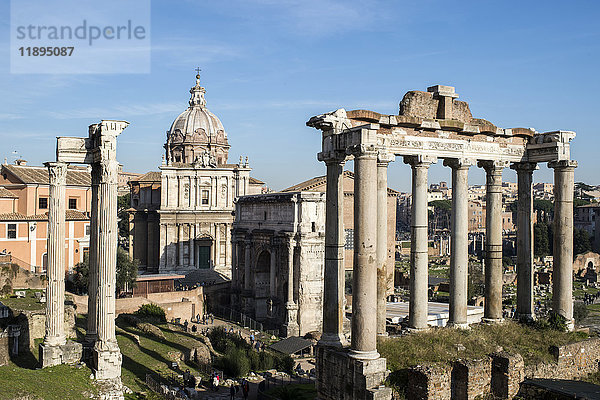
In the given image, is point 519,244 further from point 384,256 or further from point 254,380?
point 254,380

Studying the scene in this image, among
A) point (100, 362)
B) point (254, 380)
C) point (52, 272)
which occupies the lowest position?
point (254, 380)

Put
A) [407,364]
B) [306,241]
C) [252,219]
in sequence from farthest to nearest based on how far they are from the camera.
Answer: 1. [252,219]
2. [306,241]
3. [407,364]

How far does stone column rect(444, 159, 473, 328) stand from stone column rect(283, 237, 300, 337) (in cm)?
2021

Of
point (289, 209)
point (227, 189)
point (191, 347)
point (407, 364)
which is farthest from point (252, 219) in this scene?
point (407, 364)

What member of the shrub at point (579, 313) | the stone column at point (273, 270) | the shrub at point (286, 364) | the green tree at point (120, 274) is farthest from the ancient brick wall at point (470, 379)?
the shrub at point (579, 313)

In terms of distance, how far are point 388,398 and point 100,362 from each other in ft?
25.3

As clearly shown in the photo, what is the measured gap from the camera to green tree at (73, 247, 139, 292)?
3347 cm

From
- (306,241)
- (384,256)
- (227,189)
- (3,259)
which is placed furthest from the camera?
(227,189)

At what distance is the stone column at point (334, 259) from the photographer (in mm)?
13086

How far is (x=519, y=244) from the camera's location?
648 inches

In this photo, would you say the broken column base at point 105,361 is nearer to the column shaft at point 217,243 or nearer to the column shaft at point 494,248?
the column shaft at point 494,248

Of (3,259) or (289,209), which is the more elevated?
(289,209)

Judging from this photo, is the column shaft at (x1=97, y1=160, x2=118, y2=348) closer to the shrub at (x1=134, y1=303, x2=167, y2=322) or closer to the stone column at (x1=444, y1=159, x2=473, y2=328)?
the stone column at (x1=444, y1=159, x2=473, y2=328)

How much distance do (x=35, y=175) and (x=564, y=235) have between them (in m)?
30.8
